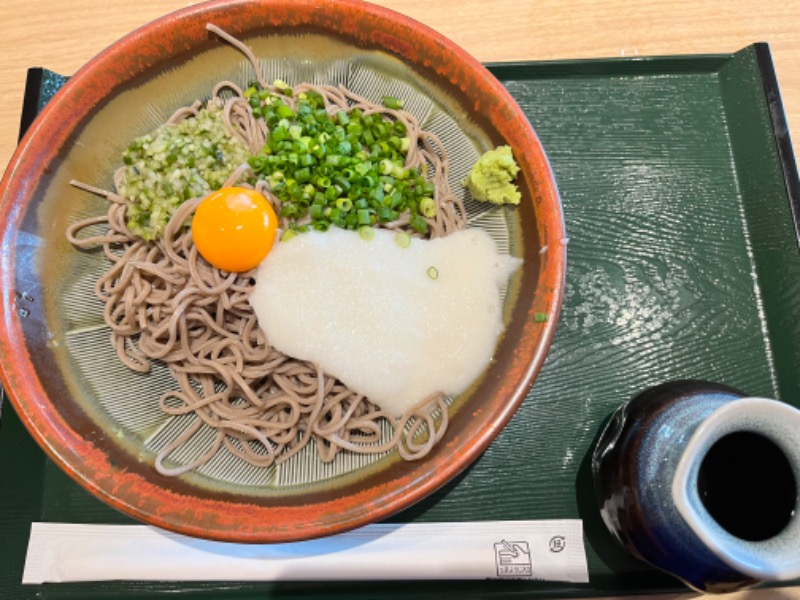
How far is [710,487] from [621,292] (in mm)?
886

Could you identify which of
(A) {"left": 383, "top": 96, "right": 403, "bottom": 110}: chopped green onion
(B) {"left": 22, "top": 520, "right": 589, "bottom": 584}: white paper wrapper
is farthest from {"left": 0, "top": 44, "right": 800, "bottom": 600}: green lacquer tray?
(A) {"left": 383, "top": 96, "right": 403, "bottom": 110}: chopped green onion

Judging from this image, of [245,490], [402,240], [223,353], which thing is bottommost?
[245,490]

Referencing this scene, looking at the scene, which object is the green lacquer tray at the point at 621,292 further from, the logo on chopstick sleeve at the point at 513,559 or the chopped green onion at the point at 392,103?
the chopped green onion at the point at 392,103

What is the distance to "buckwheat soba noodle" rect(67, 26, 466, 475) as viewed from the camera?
1.76 metres

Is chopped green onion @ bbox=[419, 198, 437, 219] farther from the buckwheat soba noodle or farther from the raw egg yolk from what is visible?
the raw egg yolk

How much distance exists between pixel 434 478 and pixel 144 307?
46.1 inches

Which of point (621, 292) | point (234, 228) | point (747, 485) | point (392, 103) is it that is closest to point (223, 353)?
point (234, 228)

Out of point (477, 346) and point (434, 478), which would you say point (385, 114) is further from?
point (434, 478)

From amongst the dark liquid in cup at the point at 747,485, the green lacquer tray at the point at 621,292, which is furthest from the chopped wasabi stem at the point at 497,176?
the dark liquid in cup at the point at 747,485

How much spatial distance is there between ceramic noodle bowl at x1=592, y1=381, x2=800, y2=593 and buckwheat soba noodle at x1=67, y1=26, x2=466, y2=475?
2.02 ft

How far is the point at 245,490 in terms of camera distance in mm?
1660

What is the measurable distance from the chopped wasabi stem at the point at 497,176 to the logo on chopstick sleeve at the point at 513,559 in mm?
1179

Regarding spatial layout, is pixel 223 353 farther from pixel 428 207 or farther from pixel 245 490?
pixel 428 207

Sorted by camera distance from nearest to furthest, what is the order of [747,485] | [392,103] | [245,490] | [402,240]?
[747,485] < [245,490] < [402,240] < [392,103]
